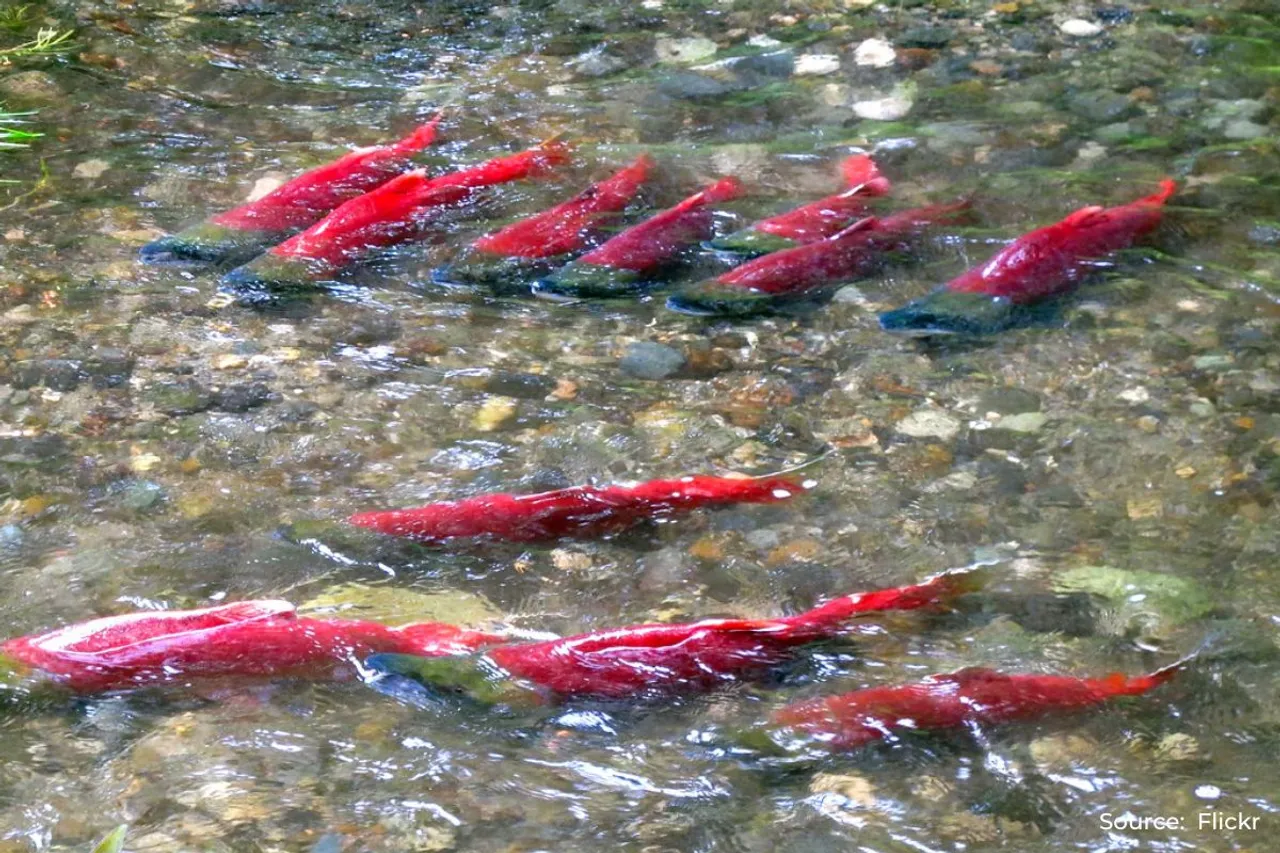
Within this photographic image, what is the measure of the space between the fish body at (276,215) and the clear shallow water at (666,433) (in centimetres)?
27

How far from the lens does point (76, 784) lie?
3.23 meters

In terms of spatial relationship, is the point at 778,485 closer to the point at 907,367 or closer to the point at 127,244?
the point at 907,367

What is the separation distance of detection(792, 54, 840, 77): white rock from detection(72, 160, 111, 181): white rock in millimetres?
3507

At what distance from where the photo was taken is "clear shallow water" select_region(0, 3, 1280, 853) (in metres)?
3.19

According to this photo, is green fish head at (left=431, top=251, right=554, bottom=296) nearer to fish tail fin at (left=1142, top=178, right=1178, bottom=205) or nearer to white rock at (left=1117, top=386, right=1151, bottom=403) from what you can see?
white rock at (left=1117, top=386, right=1151, bottom=403)

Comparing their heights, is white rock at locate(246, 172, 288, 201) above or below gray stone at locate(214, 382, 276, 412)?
above

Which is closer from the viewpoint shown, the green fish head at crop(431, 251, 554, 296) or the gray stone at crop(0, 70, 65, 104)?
the green fish head at crop(431, 251, 554, 296)

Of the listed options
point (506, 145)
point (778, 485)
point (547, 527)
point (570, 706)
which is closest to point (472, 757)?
point (570, 706)

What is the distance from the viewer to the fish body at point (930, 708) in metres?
3.24

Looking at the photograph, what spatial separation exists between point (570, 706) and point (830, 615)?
760 mm

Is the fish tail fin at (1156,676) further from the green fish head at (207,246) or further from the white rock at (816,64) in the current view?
the white rock at (816,64)

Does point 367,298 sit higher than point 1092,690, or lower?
higher

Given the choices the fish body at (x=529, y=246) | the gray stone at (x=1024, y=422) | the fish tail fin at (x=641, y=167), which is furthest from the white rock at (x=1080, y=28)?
the gray stone at (x=1024, y=422)

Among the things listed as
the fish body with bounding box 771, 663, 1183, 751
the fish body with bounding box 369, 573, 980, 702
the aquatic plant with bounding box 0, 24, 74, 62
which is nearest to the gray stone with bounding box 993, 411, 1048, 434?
the fish body with bounding box 771, 663, 1183, 751
